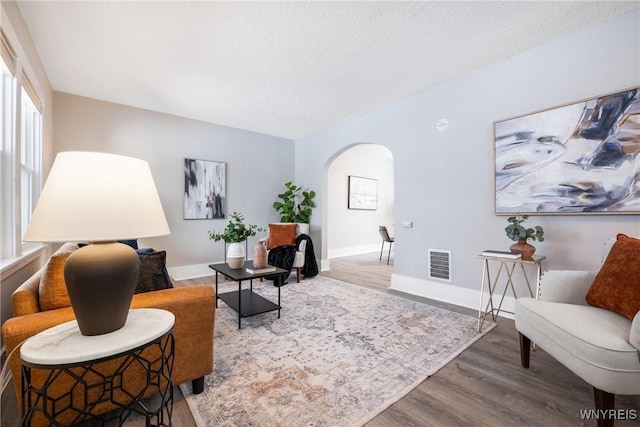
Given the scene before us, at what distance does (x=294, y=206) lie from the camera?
17.7ft

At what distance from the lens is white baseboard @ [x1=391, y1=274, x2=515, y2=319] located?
2.82 metres

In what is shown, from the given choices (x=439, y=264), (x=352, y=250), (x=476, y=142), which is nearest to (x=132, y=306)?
(x=439, y=264)

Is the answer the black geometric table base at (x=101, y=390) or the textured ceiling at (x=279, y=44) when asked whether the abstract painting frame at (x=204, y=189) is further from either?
the black geometric table base at (x=101, y=390)

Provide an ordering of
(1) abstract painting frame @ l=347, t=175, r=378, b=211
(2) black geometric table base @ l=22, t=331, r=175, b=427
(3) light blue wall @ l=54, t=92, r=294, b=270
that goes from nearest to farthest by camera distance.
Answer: (2) black geometric table base @ l=22, t=331, r=175, b=427 → (3) light blue wall @ l=54, t=92, r=294, b=270 → (1) abstract painting frame @ l=347, t=175, r=378, b=211

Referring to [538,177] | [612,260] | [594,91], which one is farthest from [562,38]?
[612,260]

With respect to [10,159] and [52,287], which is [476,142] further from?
[10,159]

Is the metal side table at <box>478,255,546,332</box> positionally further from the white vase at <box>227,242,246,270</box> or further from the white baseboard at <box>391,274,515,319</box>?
the white vase at <box>227,242,246,270</box>

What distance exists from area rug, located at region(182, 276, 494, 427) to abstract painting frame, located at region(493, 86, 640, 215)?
4.41ft

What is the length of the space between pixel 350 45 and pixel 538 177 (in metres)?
2.21

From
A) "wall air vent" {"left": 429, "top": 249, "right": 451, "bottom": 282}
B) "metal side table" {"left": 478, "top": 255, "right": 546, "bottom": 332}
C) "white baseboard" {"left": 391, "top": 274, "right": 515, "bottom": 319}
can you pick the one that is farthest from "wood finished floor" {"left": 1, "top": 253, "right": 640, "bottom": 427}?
"wall air vent" {"left": 429, "top": 249, "right": 451, "bottom": 282}

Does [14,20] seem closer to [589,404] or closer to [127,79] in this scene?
[127,79]

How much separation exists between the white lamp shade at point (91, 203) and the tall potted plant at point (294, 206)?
413cm

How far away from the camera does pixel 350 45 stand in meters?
2.55

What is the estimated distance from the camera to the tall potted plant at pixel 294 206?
17.3 ft
